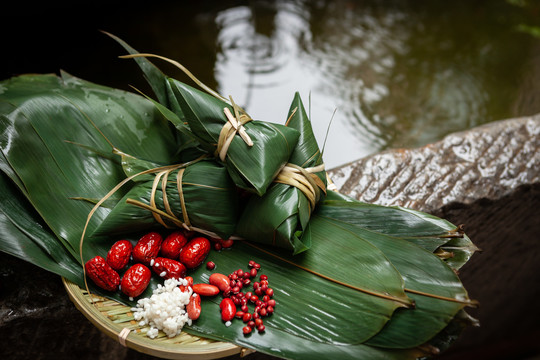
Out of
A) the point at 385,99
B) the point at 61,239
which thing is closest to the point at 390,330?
the point at 61,239

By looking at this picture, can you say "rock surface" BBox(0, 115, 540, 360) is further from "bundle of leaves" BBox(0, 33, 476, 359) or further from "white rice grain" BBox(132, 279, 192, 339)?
"white rice grain" BBox(132, 279, 192, 339)

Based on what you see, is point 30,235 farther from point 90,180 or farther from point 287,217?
point 287,217

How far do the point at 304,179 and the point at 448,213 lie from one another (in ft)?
2.45

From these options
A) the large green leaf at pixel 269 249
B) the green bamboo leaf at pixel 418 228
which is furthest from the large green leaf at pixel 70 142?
the green bamboo leaf at pixel 418 228

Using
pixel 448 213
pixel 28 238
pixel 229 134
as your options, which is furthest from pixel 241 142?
pixel 448 213

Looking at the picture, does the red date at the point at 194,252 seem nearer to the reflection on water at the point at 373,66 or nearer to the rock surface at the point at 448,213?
the rock surface at the point at 448,213

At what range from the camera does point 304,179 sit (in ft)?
4.03

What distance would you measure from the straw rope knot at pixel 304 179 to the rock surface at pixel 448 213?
0.38 meters

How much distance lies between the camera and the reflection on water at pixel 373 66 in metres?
2.30

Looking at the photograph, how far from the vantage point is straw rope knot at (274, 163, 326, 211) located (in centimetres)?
121

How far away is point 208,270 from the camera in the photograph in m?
1.22

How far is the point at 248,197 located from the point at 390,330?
1.77ft

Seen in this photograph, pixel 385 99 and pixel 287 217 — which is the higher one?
pixel 385 99

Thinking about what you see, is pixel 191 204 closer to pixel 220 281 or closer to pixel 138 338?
pixel 220 281
